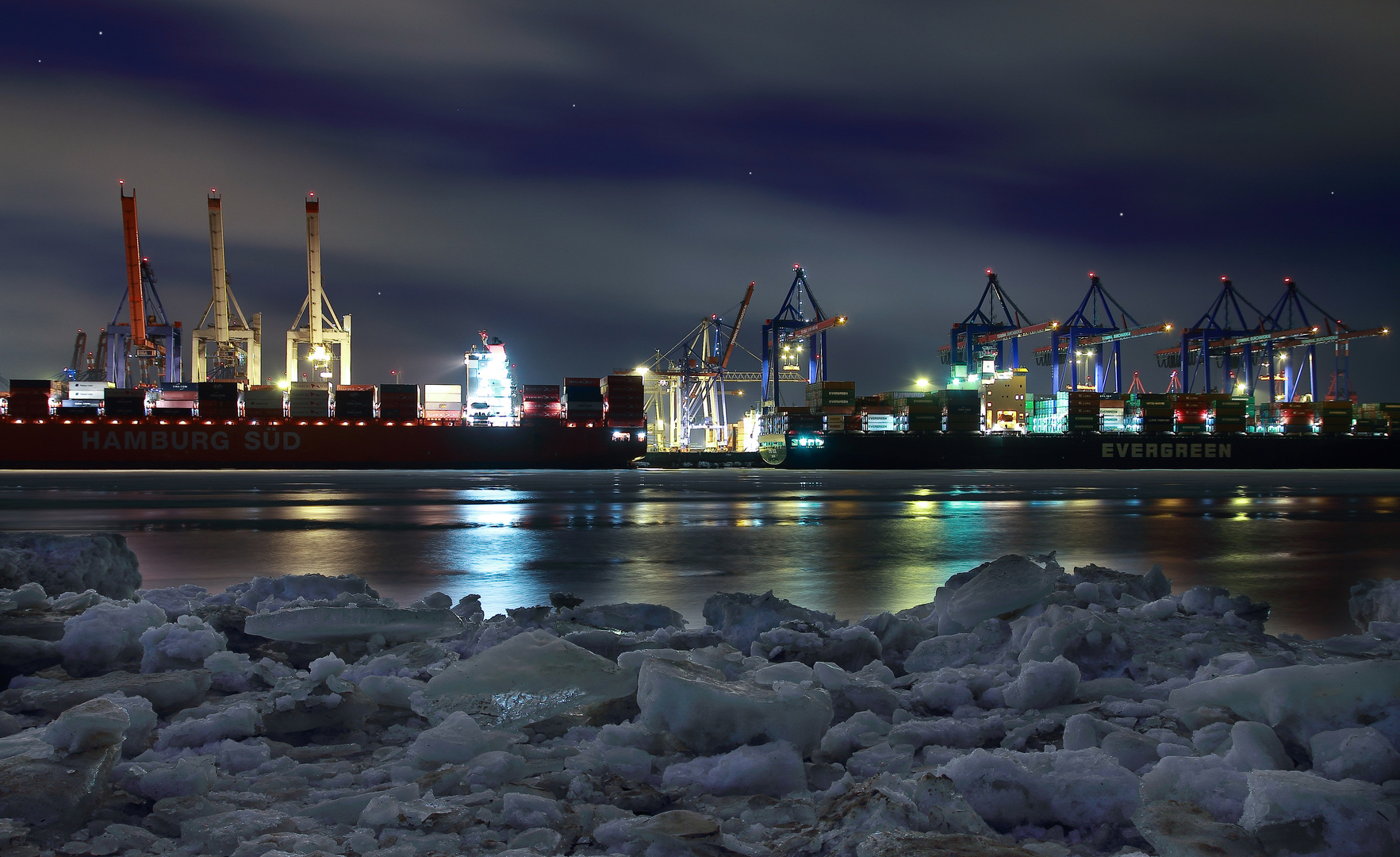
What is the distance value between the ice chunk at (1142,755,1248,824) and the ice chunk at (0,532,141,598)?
601 cm

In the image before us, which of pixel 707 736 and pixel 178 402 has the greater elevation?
pixel 178 402

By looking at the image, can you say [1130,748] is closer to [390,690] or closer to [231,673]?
[390,690]

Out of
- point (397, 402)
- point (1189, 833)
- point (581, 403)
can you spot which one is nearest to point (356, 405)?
point (397, 402)

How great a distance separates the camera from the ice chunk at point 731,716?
264cm

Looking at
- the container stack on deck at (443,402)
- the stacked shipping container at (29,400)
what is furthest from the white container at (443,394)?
the stacked shipping container at (29,400)

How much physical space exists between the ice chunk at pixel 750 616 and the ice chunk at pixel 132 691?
2497 millimetres

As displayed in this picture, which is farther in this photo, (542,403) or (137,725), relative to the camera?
(542,403)

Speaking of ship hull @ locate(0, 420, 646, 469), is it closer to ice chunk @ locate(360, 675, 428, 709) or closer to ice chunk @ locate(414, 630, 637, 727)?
ice chunk @ locate(360, 675, 428, 709)

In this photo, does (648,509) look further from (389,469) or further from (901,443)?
(901,443)

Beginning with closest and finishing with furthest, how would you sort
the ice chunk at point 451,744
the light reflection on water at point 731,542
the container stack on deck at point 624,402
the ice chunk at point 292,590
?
the ice chunk at point 451,744
the ice chunk at point 292,590
the light reflection on water at point 731,542
the container stack on deck at point 624,402

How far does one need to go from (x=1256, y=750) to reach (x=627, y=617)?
3.09 meters

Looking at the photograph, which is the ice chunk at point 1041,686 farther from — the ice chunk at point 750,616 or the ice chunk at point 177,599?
the ice chunk at point 177,599

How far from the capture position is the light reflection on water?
20.6 feet

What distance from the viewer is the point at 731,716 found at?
2.65 meters
